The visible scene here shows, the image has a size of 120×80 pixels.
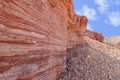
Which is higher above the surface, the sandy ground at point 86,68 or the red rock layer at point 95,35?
the red rock layer at point 95,35

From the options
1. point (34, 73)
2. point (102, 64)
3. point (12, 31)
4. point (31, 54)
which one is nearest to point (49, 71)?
point (34, 73)

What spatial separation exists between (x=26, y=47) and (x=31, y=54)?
1.42 ft

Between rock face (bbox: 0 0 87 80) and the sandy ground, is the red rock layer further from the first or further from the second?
rock face (bbox: 0 0 87 80)

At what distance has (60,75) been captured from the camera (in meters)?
8.76

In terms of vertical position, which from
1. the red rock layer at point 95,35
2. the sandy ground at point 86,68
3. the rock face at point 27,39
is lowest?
the sandy ground at point 86,68

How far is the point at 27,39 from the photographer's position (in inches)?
177

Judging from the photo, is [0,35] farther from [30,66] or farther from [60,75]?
[60,75]

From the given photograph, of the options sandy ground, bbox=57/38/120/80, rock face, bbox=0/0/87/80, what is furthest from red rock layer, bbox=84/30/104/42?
rock face, bbox=0/0/87/80

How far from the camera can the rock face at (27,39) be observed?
3.67 meters

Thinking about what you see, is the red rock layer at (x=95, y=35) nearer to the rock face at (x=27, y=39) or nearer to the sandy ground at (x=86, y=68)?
the sandy ground at (x=86, y=68)

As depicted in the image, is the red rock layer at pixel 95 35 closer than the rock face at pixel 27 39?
No

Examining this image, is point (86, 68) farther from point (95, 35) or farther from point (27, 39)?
point (95, 35)

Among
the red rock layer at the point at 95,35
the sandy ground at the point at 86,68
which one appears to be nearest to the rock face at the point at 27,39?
the sandy ground at the point at 86,68

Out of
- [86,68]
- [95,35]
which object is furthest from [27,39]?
[95,35]
